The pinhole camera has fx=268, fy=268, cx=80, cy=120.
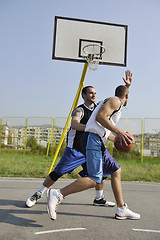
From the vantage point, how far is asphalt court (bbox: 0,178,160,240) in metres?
3.18

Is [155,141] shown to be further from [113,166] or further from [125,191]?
[113,166]

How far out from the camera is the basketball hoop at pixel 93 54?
7.61 meters

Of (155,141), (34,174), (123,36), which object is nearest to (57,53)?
(123,36)

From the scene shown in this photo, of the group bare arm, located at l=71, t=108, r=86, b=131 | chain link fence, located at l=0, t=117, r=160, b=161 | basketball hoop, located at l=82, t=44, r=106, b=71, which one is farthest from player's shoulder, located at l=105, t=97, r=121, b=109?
chain link fence, located at l=0, t=117, r=160, b=161

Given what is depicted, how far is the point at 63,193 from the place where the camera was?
3637mm

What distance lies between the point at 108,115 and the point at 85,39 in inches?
198

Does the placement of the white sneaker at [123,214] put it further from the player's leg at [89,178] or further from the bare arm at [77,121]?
the bare arm at [77,121]

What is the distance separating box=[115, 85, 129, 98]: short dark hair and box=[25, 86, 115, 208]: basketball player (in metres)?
0.80

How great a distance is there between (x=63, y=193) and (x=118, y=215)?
2.90 ft

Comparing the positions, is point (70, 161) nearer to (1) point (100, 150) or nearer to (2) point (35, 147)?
(1) point (100, 150)

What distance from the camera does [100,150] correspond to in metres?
3.80

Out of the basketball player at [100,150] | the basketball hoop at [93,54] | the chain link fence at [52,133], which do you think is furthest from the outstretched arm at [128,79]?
the chain link fence at [52,133]

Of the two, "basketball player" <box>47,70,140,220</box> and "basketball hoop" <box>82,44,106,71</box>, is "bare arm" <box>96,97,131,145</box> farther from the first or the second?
"basketball hoop" <box>82,44,106,71</box>

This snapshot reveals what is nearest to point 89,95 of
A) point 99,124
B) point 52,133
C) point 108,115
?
point 99,124
